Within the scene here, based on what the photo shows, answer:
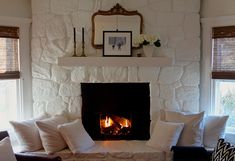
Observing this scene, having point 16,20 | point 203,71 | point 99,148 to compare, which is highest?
point 16,20

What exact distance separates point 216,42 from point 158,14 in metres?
0.89

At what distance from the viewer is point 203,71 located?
4449 millimetres

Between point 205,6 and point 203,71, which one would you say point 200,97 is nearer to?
point 203,71

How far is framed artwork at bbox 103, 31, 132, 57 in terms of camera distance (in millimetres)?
4309

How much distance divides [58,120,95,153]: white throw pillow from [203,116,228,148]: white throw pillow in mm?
1536

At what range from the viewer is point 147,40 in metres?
4.14

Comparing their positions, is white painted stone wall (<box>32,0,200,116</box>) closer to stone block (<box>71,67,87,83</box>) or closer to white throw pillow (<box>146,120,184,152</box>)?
stone block (<box>71,67,87,83</box>)

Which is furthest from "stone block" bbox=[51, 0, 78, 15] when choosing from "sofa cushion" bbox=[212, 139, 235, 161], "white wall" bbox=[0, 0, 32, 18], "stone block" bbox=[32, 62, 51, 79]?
"sofa cushion" bbox=[212, 139, 235, 161]

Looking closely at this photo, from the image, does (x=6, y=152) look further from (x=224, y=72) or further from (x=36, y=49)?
(x=224, y=72)

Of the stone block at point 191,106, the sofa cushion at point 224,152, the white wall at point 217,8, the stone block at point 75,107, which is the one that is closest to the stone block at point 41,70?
the stone block at point 75,107

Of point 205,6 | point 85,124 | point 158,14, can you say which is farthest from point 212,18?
point 85,124

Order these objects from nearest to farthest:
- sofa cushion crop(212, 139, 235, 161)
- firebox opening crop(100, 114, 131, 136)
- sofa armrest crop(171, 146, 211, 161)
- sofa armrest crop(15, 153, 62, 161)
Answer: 1. sofa cushion crop(212, 139, 235, 161)
2. sofa armrest crop(15, 153, 62, 161)
3. sofa armrest crop(171, 146, 211, 161)
4. firebox opening crop(100, 114, 131, 136)

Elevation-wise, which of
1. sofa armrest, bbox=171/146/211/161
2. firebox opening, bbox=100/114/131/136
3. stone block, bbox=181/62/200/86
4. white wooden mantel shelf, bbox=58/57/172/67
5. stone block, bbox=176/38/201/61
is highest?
stone block, bbox=176/38/201/61

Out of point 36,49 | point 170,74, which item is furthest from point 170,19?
point 36,49
